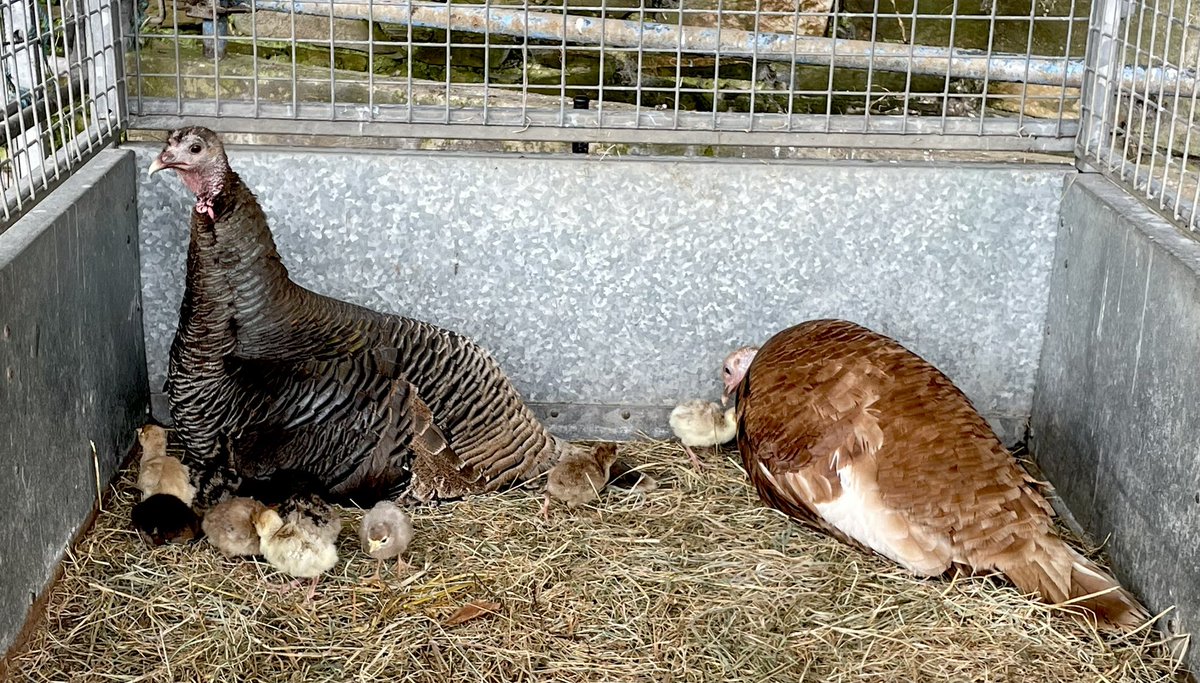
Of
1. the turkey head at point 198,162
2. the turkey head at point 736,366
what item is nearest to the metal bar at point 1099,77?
the turkey head at point 736,366

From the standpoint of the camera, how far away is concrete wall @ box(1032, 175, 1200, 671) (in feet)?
10.5

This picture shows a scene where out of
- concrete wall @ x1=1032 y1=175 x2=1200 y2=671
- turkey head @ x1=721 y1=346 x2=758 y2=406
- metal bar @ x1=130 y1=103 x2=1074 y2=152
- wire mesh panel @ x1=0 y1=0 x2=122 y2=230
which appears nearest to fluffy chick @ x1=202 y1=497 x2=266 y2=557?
wire mesh panel @ x1=0 y1=0 x2=122 y2=230

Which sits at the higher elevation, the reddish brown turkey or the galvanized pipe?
the galvanized pipe

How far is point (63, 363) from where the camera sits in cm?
344

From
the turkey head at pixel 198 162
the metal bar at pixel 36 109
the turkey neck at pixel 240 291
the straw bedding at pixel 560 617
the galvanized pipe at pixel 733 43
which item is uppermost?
the galvanized pipe at pixel 733 43

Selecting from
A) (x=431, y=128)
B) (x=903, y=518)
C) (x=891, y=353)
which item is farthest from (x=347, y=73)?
(x=903, y=518)

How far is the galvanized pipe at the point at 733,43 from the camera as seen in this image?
4.06m

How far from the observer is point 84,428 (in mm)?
3635

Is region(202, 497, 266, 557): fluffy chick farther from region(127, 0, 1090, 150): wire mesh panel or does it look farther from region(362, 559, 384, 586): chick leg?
region(127, 0, 1090, 150): wire mesh panel

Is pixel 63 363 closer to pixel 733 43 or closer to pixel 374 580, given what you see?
pixel 374 580

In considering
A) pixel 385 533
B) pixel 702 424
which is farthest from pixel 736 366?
pixel 385 533

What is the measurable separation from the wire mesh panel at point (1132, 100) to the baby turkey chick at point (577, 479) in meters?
1.80

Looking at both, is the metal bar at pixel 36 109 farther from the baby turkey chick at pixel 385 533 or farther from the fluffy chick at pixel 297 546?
the baby turkey chick at pixel 385 533

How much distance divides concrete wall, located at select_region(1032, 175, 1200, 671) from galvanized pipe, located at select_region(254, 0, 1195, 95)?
Result: 43 centimetres
